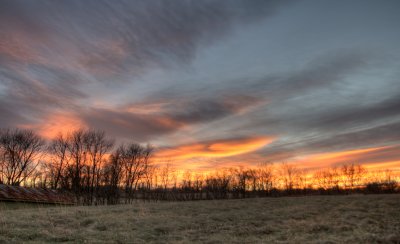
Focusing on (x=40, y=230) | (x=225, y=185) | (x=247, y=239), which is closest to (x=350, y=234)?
(x=247, y=239)

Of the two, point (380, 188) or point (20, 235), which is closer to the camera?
point (20, 235)

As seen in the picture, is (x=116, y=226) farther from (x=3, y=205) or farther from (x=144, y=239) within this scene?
→ (x=3, y=205)

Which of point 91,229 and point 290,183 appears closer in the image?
point 91,229

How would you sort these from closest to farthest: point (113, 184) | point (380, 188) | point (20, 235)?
1. point (20, 235)
2. point (113, 184)
3. point (380, 188)

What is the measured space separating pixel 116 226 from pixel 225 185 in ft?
289

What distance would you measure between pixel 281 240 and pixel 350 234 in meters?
3.21

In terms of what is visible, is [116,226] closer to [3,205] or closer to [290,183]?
[3,205]

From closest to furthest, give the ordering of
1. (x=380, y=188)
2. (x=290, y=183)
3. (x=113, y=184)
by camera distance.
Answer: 1. (x=113, y=184)
2. (x=380, y=188)
3. (x=290, y=183)

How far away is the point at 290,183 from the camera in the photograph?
111 metres

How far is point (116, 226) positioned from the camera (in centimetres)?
1423

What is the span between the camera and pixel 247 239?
37.1 ft

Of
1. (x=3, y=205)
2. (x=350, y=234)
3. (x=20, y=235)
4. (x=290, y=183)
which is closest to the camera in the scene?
(x=20, y=235)

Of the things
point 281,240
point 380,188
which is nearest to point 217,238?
point 281,240

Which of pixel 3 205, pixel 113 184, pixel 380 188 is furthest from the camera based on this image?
pixel 380 188
